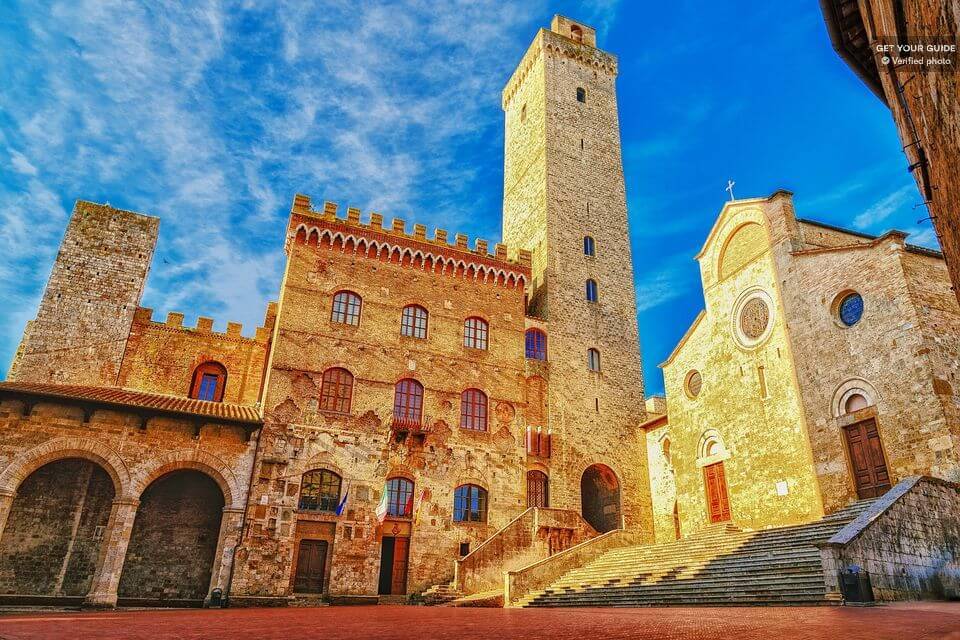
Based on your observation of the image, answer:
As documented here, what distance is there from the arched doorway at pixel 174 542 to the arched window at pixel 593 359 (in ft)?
52.1

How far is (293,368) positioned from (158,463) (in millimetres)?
5226

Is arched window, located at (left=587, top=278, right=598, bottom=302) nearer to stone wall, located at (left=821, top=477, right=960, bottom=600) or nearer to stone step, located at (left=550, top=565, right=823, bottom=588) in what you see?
stone step, located at (left=550, top=565, right=823, bottom=588)

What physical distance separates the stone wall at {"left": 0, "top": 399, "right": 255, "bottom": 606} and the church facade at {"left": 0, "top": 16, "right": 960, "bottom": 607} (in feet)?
0.20

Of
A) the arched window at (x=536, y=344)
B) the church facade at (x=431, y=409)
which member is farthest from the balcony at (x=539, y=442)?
the arched window at (x=536, y=344)

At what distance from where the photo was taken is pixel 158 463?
18312 millimetres

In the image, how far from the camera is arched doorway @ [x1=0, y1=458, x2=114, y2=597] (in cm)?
1769

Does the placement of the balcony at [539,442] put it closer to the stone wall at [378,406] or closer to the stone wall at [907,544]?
the stone wall at [378,406]

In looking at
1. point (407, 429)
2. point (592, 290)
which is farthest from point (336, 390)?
point (592, 290)

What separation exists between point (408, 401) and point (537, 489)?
6.37 meters

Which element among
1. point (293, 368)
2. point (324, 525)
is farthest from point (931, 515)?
point (293, 368)

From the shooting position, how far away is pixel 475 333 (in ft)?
82.4

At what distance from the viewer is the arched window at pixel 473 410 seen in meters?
23.4

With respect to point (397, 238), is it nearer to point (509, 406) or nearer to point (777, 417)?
point (509, 406)

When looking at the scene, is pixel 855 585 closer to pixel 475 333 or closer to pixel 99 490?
pixel 475 333
